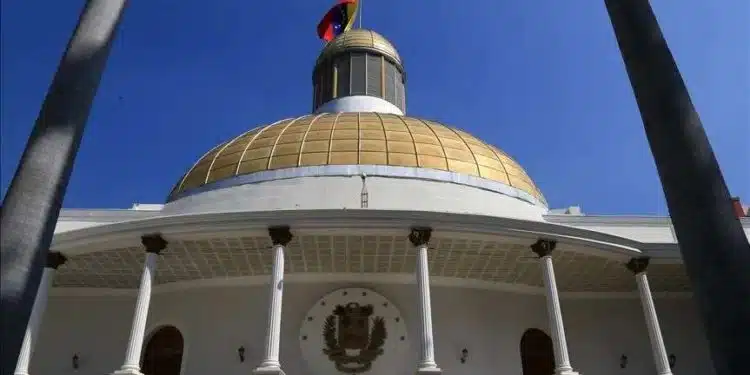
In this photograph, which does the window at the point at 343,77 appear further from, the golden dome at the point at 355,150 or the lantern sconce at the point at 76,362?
the lantern sconce at the point at 76,362

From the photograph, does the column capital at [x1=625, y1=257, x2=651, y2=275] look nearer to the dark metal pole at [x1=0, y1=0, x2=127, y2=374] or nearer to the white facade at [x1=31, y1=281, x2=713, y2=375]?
the white facade at [x1=31, y1=281, x2=713, y2=375]

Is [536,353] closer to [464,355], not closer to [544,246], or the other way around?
[464,355]

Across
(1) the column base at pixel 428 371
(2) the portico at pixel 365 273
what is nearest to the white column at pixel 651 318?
(2) the portico at pixel 365 273

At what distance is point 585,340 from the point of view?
58.7ft

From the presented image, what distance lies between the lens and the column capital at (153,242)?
14.4 metres

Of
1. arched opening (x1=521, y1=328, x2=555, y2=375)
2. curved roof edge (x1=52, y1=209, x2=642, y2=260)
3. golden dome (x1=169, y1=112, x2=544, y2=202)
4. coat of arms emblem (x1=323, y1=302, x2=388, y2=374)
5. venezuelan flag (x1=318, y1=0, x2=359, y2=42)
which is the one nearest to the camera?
curved roof edge (x1=52, y1=209, x2=642, y2=260)

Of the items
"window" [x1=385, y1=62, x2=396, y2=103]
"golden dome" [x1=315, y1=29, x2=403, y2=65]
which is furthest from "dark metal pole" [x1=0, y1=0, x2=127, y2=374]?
"golden dome" [x1=315, y1=29, x2=403, y2=65]

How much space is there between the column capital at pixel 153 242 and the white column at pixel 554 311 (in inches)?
341

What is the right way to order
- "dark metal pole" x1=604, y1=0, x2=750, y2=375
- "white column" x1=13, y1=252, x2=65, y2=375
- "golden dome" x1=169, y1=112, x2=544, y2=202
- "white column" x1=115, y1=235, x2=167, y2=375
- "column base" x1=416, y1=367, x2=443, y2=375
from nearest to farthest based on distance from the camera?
1. "dark metal pole" x1=604, y1=0, x2=750, y2=375
2. "column base" x1=416, y1=367, x2=443, y2=375
3. "white column" x1=115, y1=235, x2=167, y2=375
4. "white column" x1=13, y1=252, x2=65, y2=375
5. "golden dome" x1=169, y1=112, x2=544, y2=202

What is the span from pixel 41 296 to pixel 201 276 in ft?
13.3

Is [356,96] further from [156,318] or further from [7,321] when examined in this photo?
[7,321]

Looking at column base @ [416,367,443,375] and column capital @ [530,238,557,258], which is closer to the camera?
column base @ [416,367,443,375]

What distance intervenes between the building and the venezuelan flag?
14.7 meters

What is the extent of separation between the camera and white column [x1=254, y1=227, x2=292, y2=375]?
12453 millimetres
